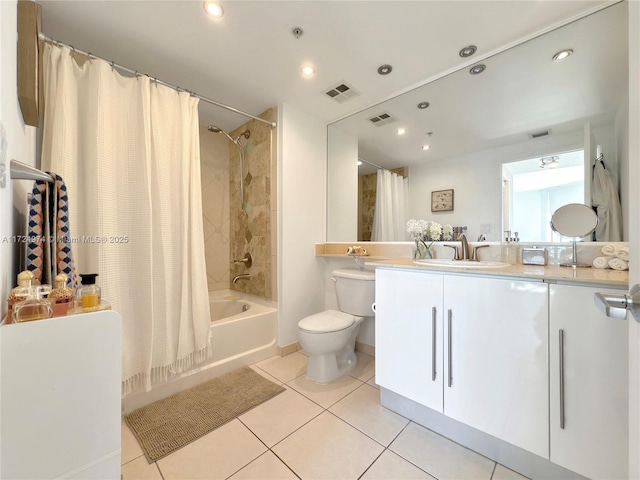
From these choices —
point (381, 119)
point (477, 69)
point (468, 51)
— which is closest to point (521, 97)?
point (477, 69)

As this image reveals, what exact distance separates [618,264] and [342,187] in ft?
6.23

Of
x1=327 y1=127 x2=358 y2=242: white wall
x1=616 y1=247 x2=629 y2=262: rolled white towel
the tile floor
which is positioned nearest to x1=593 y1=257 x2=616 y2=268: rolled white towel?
x1=616 y1=247 x2=629 y2=262: rolled white towel

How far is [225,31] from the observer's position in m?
1.39

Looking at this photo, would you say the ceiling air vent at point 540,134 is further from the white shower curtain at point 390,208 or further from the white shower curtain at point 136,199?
the white shower curtain at point 136,199

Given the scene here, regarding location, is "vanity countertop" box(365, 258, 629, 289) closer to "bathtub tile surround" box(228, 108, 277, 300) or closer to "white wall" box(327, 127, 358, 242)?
"white wall" box(327, 127, 358, 242)

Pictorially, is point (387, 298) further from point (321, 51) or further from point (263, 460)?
Result: point (321, 51)

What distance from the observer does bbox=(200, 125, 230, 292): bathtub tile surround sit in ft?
8.84

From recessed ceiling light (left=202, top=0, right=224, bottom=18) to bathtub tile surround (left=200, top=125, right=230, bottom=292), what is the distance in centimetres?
154

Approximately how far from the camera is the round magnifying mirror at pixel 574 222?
121 cm

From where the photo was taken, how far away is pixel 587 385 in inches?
34.7

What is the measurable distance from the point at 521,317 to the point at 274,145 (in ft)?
6.92

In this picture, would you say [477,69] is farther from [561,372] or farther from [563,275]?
[561,372]

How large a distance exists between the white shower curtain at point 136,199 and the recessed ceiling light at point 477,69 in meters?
1.98
